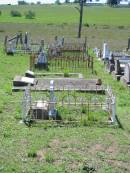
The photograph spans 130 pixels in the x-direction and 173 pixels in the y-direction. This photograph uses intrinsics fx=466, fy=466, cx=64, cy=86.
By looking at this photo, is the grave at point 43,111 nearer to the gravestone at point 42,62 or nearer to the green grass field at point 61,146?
the green grass field at point 61,146

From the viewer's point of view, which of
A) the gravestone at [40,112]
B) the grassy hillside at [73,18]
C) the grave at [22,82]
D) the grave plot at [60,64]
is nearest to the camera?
the gravestone at [40,112]

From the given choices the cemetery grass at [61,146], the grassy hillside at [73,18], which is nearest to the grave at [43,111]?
the cemetery grass at [61,146]

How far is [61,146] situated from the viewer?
34.3ft

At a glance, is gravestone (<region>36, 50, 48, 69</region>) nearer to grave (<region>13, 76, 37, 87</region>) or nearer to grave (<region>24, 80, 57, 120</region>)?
grave (<region>13, 76, 37, 87</region>)

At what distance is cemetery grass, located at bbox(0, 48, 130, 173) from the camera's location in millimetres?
9203

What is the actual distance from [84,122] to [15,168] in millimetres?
3628

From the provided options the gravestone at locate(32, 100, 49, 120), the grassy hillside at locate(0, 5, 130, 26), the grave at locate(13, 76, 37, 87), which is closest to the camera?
the gravestone at locate(32, 100, 49, 120)

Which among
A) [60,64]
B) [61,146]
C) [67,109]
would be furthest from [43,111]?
[60,64]

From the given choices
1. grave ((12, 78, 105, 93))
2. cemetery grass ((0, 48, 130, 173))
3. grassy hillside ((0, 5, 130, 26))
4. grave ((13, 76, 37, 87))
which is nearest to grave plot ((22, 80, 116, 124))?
cemetery grass ((0, 48, 130, 173))

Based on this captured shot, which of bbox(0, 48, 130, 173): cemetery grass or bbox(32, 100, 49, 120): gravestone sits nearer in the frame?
bbox(0, 48, 130, 173): cemetery grass

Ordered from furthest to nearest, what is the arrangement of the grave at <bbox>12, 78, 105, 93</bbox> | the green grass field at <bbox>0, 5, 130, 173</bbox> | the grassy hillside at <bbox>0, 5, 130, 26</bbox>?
the grassy hillside at <bbox>0, 5, 130, 26</bbox>
the grave at <bbox>12, 78, 105, 93</bbox>
the green grass field at <bbox>0, 5, 130, 173</bbox>

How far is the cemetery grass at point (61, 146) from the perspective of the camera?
30.2ft

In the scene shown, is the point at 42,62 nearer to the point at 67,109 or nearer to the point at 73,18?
the point at 67,109

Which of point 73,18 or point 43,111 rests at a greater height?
point 73,18
